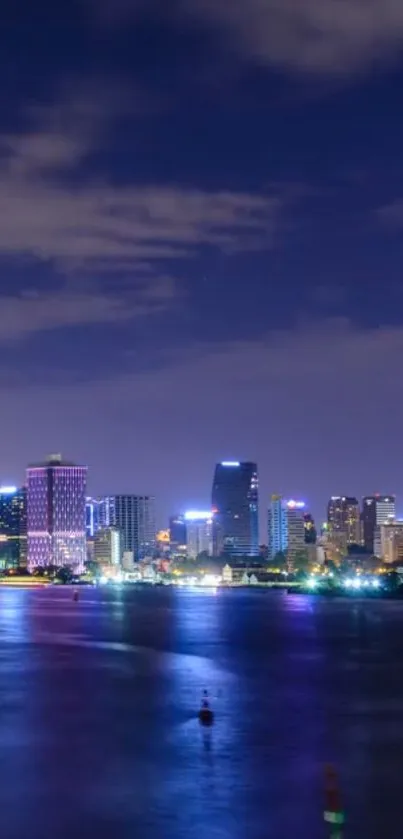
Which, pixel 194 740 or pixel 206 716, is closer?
pixel 194 740

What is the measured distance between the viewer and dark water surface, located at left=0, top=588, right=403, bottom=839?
90.1ft

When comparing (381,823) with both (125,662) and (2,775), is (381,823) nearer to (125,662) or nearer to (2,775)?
(2,775)

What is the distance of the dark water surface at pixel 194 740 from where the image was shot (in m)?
27.5

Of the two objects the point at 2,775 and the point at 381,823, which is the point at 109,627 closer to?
the point at 2,775

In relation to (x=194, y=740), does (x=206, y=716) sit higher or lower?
higher

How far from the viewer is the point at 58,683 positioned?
5938 cm

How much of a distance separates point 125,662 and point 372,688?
19195 millimetres

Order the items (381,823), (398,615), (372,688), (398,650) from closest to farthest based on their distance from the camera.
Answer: (381,823)
(372,688)
(398,650)
(398,615)

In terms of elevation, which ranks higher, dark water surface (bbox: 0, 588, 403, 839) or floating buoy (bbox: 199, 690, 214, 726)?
floating buoy (bbox: 199, 690, 214, 726)

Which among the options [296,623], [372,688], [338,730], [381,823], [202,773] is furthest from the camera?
[296,623]

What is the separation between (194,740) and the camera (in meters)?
39.5

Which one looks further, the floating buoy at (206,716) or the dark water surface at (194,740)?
the floating buoy at (206,716)

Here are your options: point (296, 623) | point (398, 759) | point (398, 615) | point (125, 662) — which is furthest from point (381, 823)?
point (398, 615)

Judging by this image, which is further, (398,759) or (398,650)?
(398,650)
